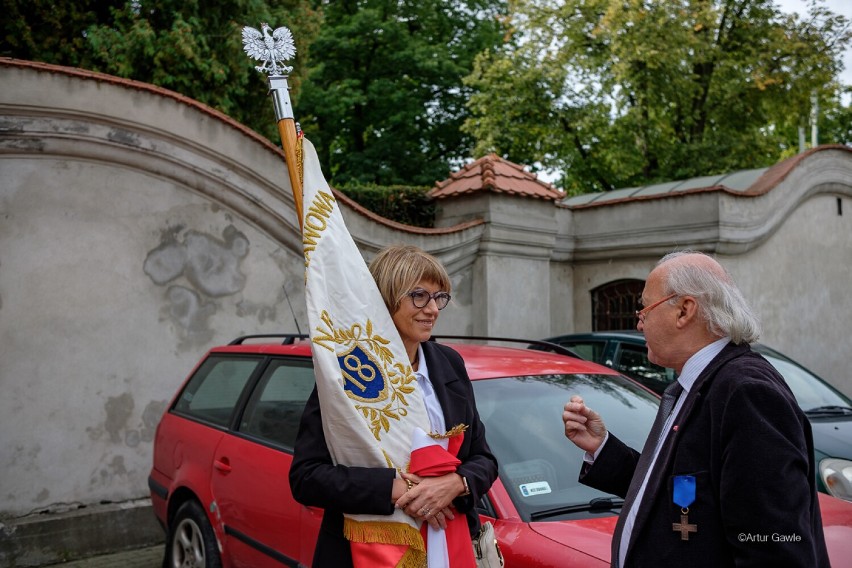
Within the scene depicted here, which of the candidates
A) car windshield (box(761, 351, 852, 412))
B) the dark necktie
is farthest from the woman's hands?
car windshield (box(761, 351, 852, 412))

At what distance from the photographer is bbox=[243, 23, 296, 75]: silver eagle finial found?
2.99m

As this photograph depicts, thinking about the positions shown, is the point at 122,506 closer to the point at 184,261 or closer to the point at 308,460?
the point at 184,261

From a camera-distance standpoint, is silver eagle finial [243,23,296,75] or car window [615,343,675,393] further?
car window [615,343,675,393]

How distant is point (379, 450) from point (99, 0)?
11395 millimetres

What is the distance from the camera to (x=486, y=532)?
2.67 metres

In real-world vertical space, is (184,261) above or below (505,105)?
below

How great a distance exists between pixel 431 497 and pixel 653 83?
19.2m

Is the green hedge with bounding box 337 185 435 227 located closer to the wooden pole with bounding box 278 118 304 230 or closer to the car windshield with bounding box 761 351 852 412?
the car windshield with bounding box 761 351 852 412

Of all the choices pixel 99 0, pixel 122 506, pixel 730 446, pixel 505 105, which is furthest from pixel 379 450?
pixel 505 105

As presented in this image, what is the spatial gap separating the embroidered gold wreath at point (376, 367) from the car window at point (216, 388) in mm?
2331

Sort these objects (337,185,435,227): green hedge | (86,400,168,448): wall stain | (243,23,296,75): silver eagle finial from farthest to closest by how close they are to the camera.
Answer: (337,185,435,227): green hedge < (86,400,168,448): wall stain < (243,23,296,75): silver eagle finial

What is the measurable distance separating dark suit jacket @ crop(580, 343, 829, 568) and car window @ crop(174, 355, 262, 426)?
316 cm

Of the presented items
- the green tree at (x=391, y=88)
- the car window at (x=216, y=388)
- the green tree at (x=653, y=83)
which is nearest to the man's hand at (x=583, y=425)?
the car window at (x=216, y=388)

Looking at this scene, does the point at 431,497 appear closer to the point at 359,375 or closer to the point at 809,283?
the point at 359,375
